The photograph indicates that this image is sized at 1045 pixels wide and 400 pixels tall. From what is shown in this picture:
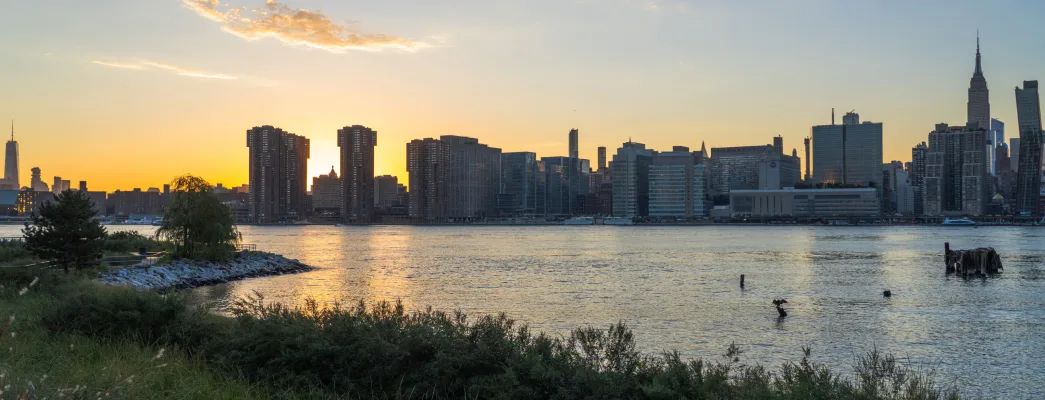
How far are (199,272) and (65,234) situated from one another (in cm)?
1849

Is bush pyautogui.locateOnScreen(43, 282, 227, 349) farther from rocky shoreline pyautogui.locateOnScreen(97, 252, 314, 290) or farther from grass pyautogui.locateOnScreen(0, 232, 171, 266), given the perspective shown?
grass pyautogui.locateOnScreen(0, 232, 171, 266)

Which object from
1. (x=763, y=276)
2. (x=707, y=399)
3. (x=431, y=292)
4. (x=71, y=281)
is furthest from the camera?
(x=763, y=276)

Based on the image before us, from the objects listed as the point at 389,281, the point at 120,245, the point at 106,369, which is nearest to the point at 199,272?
the point at 389,281

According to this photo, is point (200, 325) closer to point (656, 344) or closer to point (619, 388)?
point (619, 388)

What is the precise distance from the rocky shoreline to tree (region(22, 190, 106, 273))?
2057 mm

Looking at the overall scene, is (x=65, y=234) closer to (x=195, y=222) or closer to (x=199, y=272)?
(x=199, y=272)

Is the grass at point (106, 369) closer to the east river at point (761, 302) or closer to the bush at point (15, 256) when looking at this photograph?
the east river at point (761, 302)

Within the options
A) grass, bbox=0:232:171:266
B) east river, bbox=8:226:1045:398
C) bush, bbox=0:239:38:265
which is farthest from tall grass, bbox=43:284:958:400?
grass, bbox=0:232:171:266

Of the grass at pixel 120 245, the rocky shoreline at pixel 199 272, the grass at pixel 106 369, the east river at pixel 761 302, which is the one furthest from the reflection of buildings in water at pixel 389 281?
the grass at pixel 106 369

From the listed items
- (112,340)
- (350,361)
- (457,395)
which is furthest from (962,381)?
(112,340)

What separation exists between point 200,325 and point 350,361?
5521 mm

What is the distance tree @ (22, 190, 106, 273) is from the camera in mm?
41438

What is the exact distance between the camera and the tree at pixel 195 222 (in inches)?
2621

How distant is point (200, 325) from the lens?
18.5 meters
